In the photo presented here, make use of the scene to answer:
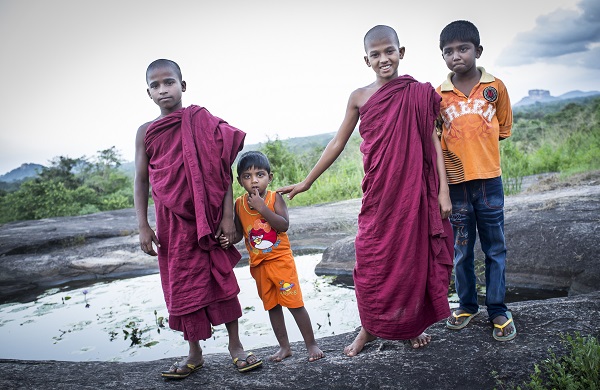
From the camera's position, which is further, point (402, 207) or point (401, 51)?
point (401, 51)

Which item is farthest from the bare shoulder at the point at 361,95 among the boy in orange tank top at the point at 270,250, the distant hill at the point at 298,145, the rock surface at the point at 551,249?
the distant hill at the point at 298,145

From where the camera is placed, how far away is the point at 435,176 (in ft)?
8.39

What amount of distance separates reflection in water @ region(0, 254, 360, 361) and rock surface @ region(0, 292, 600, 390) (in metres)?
0.98

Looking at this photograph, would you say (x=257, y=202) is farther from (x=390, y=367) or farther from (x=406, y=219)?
(x=390, y=367)

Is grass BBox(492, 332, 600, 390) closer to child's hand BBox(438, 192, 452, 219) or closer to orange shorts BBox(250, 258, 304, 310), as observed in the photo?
child's hand BBox(438, 192, 452, 219)

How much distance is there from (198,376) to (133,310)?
2430mm

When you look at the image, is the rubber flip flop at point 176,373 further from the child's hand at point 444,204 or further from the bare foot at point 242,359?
the child's hand at point 444,204

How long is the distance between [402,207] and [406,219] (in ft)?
0.22

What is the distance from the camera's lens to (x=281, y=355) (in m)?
2.75

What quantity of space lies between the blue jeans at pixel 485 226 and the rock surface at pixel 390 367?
26 cm

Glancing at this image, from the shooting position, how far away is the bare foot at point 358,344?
2693 mm

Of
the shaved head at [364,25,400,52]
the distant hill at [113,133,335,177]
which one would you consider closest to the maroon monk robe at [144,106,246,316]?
the shaved head at [364,25,400,52]

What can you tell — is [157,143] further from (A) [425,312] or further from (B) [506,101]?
(B) [506,101]

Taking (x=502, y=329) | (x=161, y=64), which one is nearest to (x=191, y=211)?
(x=161, y=64)
